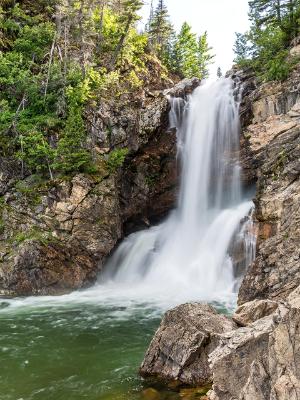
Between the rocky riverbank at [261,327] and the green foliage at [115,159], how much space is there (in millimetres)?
7778

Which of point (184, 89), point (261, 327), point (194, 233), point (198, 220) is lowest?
point (261, 327)

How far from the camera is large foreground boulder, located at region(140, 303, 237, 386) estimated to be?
783cm

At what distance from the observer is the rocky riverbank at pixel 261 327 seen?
16.8 ft

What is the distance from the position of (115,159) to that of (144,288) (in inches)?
265

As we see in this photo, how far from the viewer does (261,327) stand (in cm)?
639

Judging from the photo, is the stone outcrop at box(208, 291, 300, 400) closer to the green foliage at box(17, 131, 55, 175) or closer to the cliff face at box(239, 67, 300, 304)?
the cliff face at box(239, 67, 300, 304)

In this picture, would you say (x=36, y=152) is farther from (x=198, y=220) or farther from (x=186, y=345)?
(x=186, y=345)

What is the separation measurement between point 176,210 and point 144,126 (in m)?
5.21

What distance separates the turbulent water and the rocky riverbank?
118 centimetres

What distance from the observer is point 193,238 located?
21.3 metres

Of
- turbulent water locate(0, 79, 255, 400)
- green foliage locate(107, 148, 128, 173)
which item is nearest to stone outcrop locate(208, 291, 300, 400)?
turbulent water locate(0, 79, 255, 400)

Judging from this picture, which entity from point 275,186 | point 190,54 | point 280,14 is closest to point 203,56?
point 190,54

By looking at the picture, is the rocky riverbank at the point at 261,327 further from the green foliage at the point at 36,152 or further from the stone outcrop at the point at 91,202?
the green foliage at the point at 36,152

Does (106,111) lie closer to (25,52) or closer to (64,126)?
(64,126)
